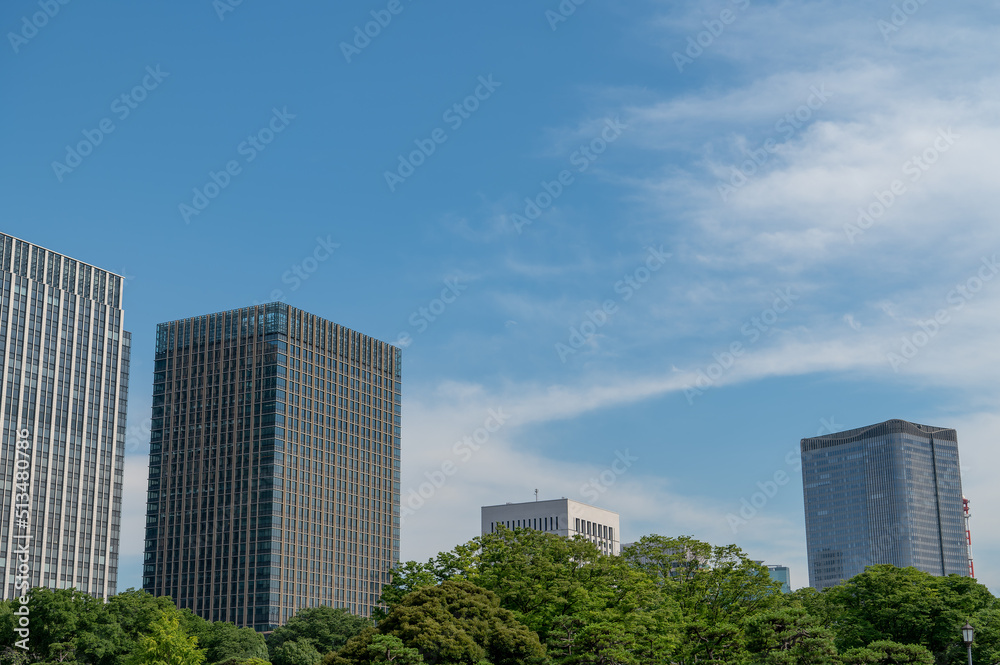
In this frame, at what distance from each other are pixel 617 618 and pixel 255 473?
135297 mm

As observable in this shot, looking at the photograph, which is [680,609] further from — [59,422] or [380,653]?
[59,422]

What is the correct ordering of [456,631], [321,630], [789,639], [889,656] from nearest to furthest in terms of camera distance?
[789,639] < [889,656] < [456,631] < [321,630]

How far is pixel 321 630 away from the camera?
127 meters

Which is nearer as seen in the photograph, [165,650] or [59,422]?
[165,650]

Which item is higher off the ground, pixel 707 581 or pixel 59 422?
pixel 59 422

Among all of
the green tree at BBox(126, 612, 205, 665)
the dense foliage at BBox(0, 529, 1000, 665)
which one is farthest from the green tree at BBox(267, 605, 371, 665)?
the green tree at BBox(126, 612, 205, 665)

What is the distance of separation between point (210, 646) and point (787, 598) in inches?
2639

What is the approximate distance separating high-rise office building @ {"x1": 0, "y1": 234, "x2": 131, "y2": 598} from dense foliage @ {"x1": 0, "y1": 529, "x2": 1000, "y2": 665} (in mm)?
92346

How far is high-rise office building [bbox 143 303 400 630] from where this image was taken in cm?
17838

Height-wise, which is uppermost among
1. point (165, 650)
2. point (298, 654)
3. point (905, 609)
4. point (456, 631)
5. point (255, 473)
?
point (255, 473)

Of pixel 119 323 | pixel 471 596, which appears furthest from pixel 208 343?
pixel 471 596

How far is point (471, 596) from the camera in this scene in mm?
56562

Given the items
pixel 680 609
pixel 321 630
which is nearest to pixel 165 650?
pixel 680 609

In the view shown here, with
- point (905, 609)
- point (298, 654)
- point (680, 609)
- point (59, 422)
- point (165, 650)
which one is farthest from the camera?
point (59, 422)
